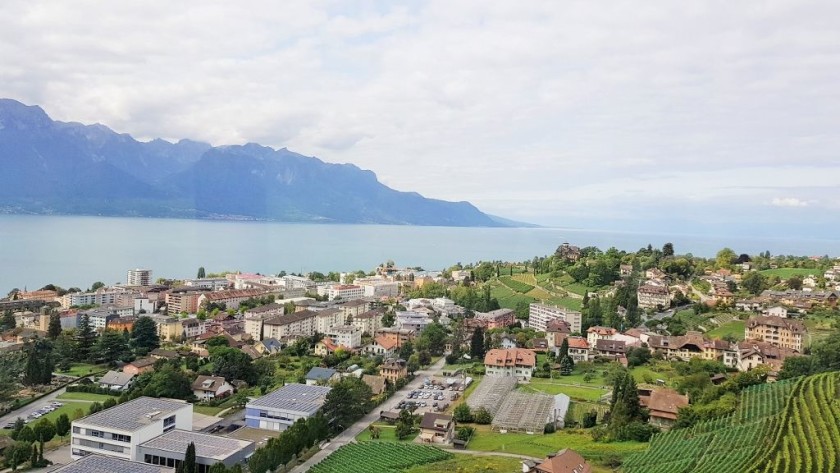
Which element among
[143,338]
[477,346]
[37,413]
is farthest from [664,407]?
[143,338]

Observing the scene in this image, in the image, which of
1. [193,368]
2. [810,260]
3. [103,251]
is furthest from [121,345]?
[103,251]

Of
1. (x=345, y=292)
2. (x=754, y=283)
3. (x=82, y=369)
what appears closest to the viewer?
(x=82, y=369)

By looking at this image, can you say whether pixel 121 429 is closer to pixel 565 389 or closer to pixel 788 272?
pixel 565 389

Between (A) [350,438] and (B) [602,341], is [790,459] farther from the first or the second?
(B) [602,341]

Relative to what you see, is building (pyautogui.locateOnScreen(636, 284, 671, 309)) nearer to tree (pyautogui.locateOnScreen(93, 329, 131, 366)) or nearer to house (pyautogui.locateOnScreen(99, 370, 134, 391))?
house (pyautogui.locateOnScreen(99, 370, 134, 391))

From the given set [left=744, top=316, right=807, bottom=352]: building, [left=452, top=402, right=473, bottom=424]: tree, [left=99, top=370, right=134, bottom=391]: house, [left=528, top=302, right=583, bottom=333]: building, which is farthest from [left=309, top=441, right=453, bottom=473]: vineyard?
[left=744, top=316, right=807, bottom=352]: building

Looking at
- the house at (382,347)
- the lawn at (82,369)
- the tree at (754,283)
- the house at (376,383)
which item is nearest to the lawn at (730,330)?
the tree at (754,283)
